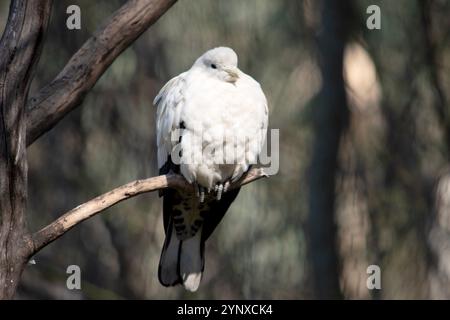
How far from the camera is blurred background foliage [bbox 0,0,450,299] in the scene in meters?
6.32

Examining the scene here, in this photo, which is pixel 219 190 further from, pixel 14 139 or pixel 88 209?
pixel 14 139

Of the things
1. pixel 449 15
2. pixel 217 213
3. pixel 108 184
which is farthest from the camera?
pixel 108 184

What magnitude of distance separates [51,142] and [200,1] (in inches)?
60.1

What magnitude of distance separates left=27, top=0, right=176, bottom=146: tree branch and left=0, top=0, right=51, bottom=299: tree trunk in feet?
1.68

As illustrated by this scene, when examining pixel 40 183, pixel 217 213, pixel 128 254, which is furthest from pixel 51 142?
pixel 217 213

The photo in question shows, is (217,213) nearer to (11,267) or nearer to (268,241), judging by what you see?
(11,267)

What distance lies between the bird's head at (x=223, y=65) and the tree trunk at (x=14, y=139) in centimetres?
92

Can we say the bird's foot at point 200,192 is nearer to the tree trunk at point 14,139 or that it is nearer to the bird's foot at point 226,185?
the bird's foot at point 226,185

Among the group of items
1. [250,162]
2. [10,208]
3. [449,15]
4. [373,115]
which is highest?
[449,15]

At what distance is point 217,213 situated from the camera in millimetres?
4449

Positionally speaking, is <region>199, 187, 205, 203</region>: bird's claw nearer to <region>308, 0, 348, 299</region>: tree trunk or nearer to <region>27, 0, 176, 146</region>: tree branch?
<region>27, 0, 176, 146</region>: tree branch

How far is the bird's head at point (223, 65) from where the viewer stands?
4.08 m

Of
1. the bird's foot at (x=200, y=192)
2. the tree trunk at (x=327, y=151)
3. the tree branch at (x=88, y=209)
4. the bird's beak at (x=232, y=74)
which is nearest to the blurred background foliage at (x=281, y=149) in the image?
the tree trunk at (x=327, y=151)

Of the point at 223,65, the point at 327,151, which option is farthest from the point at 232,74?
the point at 327,151
